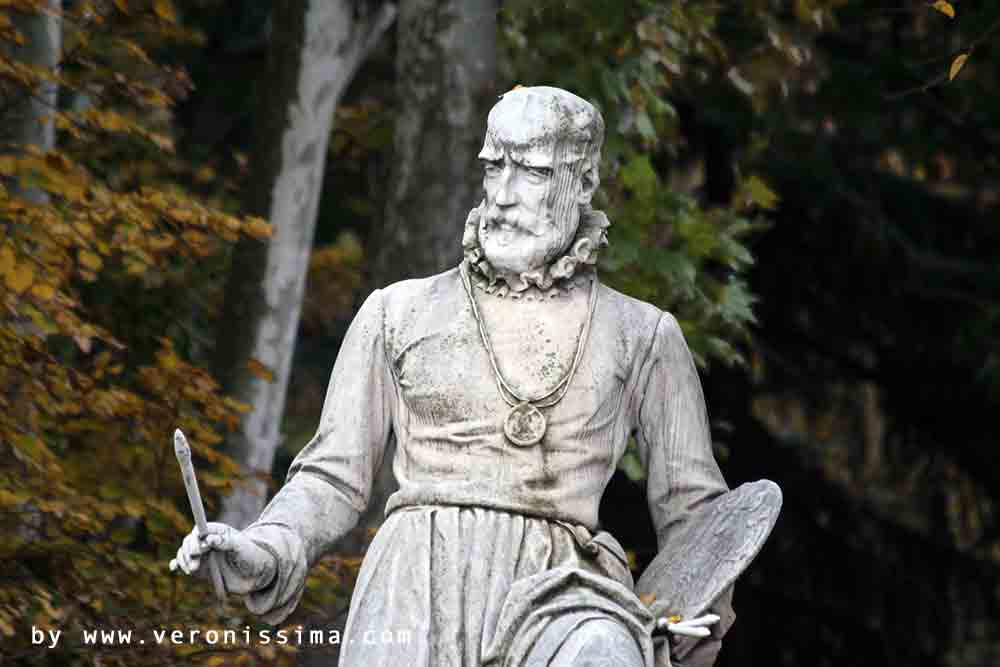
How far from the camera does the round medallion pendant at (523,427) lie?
1034 centimetres

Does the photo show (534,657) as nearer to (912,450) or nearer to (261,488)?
(261,488)

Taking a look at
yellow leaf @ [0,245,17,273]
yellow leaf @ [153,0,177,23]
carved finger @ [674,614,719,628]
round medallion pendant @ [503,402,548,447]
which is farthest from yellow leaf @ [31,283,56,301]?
carved finger @ [674,614,719,628]

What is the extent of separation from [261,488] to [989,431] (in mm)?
7205

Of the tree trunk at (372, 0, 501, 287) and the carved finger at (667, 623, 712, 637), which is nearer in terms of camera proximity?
the carved finger at (667, 623, 712, 637)

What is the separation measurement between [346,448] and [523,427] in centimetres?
53

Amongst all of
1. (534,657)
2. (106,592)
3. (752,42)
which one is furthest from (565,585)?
(752,42)

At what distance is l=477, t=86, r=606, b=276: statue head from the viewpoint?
34.3ft

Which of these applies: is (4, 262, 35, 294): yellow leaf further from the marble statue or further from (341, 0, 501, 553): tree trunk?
the marble statue

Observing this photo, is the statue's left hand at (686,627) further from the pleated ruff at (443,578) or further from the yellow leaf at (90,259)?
the yellow leaf at (90,259)

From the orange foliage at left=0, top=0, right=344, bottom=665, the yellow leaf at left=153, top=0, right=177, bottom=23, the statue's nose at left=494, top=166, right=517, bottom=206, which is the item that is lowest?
the orange foliage at left=0, top=0, right=344, bottom=665

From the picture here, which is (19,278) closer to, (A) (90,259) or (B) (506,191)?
(A) (90,259)

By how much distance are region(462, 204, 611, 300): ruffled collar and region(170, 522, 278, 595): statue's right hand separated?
1.04 metres

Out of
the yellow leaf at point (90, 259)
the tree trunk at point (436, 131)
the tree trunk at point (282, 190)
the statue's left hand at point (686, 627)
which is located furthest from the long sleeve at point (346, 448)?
the tree trunk at point (282, 190)

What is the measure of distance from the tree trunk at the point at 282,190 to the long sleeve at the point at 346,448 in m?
6.78
